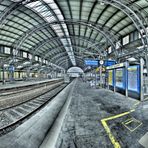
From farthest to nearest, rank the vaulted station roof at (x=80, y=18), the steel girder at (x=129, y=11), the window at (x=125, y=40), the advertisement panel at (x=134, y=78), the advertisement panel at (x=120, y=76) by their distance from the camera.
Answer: the window at (x=125, y=40) < the vaulted station roof at (x=80, y=18) < the steel girder at (x=129, y=11) < the advertisement panel at (x=120, y=76) < the advertisement panel at (x=134, y=78)

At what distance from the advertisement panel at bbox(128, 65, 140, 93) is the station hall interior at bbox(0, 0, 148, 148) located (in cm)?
8

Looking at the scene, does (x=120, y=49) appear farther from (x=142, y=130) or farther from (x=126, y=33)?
(x=142, y=130)

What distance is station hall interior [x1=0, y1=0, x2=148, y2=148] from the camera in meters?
4.28

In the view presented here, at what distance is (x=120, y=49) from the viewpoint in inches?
1032

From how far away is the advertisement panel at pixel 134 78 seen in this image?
9391 millimetres

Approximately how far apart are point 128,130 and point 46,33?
31177mm

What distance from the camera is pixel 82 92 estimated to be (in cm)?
1525

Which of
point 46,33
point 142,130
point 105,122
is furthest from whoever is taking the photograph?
point 46,33

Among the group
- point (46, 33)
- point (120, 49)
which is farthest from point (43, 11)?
point (120, 49)

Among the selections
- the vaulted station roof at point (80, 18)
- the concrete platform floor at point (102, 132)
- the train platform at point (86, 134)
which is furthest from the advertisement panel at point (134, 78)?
the vaulted station roof at point (80, 18)

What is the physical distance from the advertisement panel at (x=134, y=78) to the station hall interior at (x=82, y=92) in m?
0.08

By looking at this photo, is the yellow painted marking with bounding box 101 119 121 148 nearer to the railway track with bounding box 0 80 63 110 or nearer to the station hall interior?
the station hall interior

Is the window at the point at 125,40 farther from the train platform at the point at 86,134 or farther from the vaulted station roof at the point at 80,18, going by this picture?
the train platform at the point at 86,134

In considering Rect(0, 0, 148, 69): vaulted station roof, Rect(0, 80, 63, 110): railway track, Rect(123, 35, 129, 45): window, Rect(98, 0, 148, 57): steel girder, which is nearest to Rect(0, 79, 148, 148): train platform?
Rect(0, 80, 63, 110): railway track
